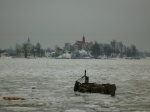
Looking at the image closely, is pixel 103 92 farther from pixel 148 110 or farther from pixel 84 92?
pixel 148 110

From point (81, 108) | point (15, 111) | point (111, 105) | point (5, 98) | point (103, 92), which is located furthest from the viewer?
point (103, 92)

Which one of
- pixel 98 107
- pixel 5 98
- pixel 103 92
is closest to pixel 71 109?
pixel 98 107

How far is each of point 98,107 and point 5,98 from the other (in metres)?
9.11

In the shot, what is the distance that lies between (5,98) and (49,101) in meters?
4.31

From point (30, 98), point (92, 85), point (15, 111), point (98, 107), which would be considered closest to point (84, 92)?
point (92, 85)

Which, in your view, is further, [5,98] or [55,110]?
[5,98]

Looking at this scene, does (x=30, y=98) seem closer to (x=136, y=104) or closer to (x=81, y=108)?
(x=81, y=108)

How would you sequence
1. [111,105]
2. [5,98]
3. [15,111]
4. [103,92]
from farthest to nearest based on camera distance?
[103,92] < [5,98] < [111,105] < [15,111]

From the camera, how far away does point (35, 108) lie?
75.0 feet

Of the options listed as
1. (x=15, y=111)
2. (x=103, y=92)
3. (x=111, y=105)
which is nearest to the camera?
(x=15, y=111)

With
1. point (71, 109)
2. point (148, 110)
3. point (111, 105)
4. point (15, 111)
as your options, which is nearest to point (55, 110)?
point (71, 109)

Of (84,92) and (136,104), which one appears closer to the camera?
(136,104)

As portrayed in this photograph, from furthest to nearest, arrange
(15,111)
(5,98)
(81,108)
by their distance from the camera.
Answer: (5,98) → (81,108) → (15,111)

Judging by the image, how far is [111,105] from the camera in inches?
992
